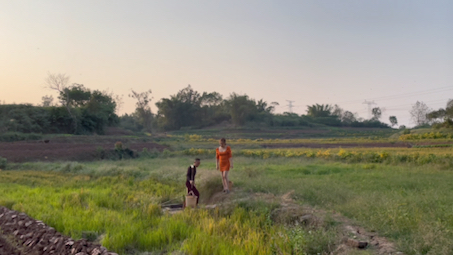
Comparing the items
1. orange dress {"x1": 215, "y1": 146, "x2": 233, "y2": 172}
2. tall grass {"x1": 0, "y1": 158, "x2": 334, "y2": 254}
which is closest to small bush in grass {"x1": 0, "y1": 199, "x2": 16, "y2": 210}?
tall grass {"x1": 0, "y1": 158, "x2": 334, "y2": 254}

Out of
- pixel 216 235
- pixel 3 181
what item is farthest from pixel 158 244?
pixel 3 181

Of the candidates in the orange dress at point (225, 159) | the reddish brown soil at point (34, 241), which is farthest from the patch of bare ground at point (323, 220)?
the reddish brown soil at point (34, 241)

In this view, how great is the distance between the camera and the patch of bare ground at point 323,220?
5555mm

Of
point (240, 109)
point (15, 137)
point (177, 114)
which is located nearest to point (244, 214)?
point (15, 137)

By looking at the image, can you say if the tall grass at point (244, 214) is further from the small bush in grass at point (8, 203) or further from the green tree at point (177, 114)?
the green tree at point (177, 114)

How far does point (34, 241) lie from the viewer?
6.98m

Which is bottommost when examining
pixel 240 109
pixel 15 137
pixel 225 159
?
pixel 15 137

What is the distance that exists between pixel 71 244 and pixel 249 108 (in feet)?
225

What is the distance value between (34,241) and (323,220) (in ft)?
19.0

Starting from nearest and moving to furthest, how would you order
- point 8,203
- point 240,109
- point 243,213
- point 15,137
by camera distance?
point 243,213
point 8,203
point 15,137
point 240,109

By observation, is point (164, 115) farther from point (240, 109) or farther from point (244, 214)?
point (244, 214)

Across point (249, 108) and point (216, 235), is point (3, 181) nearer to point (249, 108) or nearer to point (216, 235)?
point (216, 235)

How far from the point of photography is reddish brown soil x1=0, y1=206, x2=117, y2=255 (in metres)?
6.27

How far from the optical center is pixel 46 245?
266 inches
